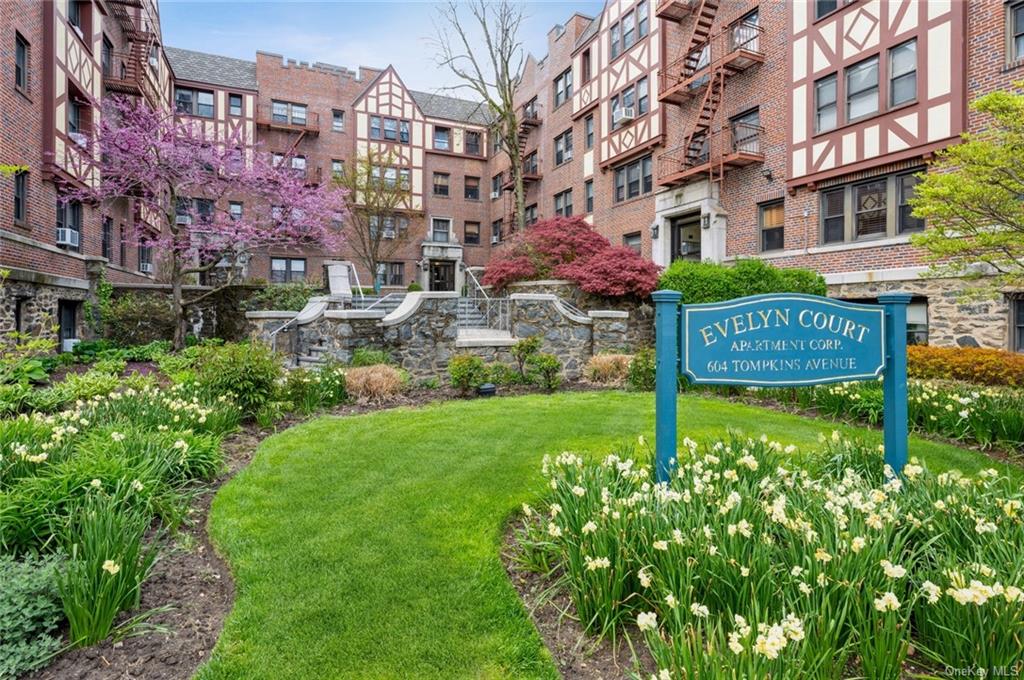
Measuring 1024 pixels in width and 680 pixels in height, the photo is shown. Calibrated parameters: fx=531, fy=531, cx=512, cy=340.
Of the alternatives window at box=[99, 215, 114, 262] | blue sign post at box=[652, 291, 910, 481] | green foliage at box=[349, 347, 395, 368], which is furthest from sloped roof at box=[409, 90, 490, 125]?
blue sign post at box=[652, 291, 910, 481]

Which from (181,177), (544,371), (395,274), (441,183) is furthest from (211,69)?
(544,371)

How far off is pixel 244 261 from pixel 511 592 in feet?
81.7

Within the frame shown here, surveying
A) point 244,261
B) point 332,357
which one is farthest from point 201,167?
point 244,261

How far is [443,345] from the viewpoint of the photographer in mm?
11359

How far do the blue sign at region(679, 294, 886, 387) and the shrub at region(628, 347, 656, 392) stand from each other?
6.09 meters

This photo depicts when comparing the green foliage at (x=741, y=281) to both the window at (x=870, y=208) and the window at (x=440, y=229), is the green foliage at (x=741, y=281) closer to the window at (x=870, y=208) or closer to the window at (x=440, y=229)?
the window at (x=870, y=208)

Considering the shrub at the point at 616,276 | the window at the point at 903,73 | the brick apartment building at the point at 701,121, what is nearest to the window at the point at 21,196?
the brick apartment building at the point at 701,121

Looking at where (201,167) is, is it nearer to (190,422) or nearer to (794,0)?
(190,422)

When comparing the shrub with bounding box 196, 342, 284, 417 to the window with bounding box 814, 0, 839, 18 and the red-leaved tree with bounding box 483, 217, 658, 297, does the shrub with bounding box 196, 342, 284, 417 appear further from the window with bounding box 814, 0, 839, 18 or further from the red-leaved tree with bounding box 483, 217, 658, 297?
the window with bounding box 814, 0, 839, 18

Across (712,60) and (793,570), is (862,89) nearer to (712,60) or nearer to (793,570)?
(712,60)

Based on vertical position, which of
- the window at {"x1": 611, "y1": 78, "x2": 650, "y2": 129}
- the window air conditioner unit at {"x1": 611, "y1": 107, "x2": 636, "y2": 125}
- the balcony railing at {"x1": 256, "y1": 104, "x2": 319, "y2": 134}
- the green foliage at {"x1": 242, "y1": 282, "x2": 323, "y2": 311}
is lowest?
the green foliage at {"x1": 242, "y1": 282, "x2": 323, "y2": 311}

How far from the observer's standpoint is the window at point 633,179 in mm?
21219

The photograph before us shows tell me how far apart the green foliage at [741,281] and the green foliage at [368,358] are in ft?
24.8

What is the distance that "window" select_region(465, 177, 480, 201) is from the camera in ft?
114
